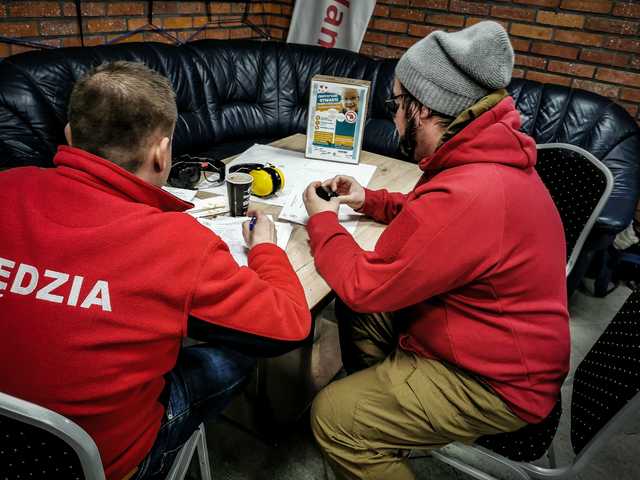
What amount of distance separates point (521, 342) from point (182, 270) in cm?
73

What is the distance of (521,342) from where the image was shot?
39.1 inches

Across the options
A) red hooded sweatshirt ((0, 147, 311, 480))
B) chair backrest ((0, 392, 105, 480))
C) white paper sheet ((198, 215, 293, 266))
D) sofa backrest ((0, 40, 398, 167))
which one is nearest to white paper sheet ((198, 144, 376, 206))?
white paper sheet ((198, 215, 293, 266))

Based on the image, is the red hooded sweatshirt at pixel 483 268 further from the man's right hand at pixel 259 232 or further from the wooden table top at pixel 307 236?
the man's right hand at pixel 259 232

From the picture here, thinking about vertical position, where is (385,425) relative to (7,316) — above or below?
below

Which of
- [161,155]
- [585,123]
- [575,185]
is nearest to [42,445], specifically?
[161,155]

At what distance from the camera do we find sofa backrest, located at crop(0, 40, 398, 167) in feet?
7.32

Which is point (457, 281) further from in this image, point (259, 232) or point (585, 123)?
point (585, 123)

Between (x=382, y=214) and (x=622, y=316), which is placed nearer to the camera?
(x=622, y=316)

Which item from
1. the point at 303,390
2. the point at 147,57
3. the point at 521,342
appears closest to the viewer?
the point at 521,342

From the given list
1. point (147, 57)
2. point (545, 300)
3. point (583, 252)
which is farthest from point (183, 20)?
point (545, 300)

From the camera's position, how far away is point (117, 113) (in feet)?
2.81

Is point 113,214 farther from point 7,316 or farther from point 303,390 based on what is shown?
point 303,390

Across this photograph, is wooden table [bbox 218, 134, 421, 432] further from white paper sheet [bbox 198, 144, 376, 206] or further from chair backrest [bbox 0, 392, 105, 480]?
chair backrest [bbox 0, 392, 105, 480]

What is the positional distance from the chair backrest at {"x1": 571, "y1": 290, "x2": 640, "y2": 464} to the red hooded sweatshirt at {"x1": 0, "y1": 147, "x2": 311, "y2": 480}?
0.71 metres
